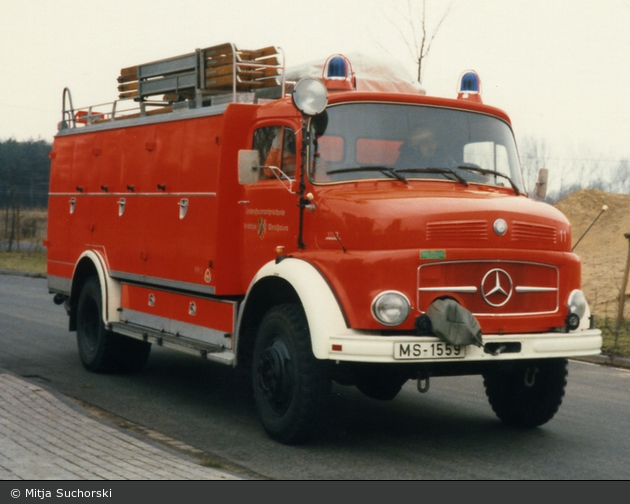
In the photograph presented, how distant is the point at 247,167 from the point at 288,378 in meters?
1.77

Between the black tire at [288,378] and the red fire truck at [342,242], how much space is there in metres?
0.01

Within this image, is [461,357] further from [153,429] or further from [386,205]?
[153,429]

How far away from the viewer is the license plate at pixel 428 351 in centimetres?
647

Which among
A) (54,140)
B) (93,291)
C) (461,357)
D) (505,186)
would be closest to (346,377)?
(461,357)

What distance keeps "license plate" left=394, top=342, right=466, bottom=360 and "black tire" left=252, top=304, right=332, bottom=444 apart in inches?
28.3

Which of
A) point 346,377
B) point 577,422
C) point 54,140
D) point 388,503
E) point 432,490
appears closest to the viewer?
point 388,503

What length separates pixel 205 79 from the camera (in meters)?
9.39

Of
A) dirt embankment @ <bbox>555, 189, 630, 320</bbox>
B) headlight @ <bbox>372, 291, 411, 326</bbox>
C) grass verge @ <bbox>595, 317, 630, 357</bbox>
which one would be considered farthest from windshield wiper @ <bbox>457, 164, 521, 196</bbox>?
dirt embankment @ <bbox>555, 189, 630, 320</bbox>

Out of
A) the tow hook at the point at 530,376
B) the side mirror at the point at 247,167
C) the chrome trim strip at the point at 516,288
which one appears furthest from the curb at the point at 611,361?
the side mirror at the point at 247,167

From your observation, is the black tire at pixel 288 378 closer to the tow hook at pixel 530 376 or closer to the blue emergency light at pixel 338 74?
the tow hook at pixel 530 376

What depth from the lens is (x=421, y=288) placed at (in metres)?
6.69

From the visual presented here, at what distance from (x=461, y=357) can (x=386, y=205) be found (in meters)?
1.19

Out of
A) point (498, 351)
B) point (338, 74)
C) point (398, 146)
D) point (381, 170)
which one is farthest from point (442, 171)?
point (498, 351)

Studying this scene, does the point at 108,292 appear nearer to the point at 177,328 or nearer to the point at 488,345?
the point at 177,328
